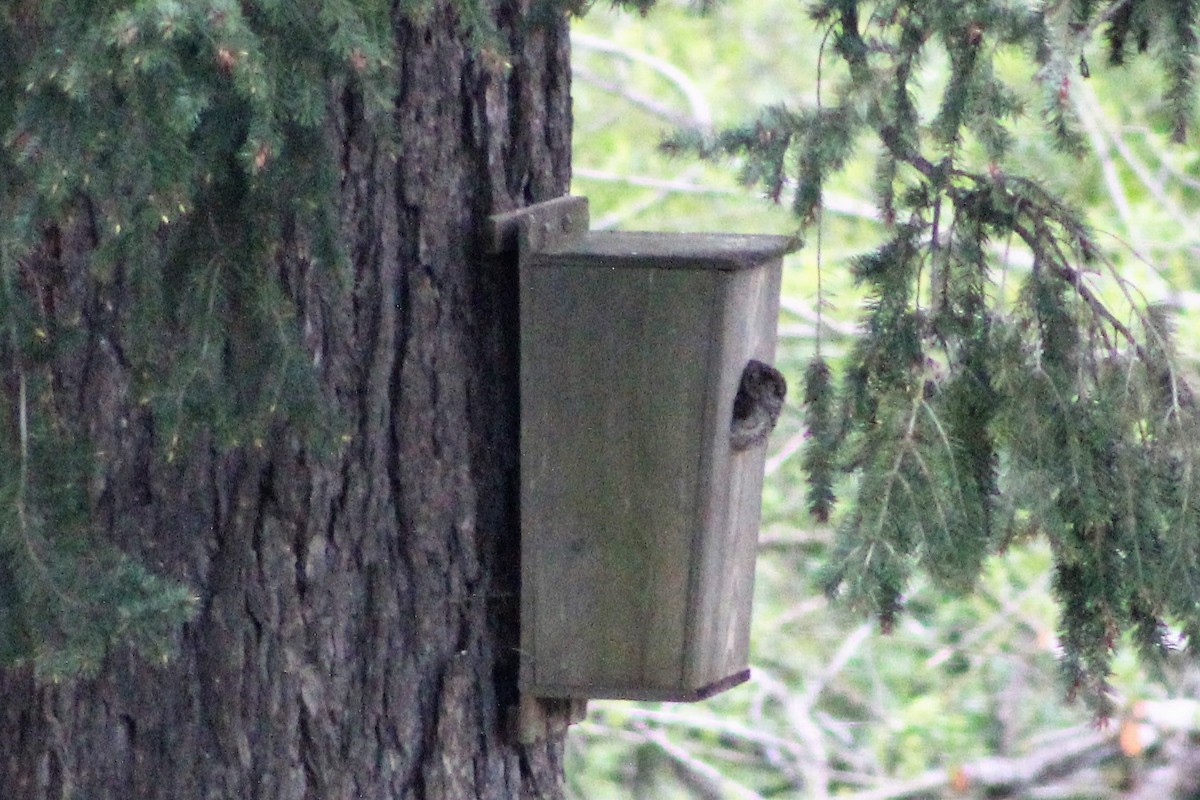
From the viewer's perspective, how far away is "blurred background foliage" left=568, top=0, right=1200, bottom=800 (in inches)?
223

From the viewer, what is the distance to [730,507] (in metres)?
2.18

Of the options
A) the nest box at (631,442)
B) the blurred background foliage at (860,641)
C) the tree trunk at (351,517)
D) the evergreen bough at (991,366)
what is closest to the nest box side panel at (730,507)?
the nest box at (631,442)

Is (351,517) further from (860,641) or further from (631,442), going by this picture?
(860,641)

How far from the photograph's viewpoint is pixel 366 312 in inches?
80.0

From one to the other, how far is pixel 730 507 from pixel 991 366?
0.43 metres

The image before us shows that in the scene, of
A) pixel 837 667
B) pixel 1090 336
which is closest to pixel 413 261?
pixel 1090 336

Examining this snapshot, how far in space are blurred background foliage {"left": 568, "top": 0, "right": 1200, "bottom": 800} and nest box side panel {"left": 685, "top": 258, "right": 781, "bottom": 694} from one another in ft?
9.98

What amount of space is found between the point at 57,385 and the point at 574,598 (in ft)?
2.50

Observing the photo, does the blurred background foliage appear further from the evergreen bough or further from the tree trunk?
the tree trunk

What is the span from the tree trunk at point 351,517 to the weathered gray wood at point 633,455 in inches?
3.1

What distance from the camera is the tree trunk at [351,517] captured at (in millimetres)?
1983

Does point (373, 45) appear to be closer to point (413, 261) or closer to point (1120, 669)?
point (413, 261)

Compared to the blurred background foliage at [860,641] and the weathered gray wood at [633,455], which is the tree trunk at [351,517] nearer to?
the weathered gray wood at [633,455]

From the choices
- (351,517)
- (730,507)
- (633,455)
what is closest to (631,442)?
(633,455)
